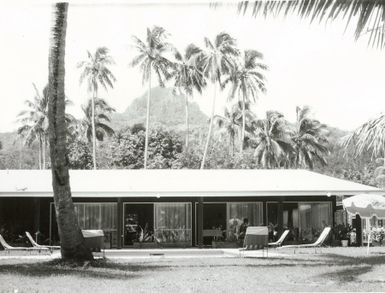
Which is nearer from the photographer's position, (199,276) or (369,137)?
(369,137)

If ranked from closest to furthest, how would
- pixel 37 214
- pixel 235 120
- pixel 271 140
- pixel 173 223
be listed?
pixel 37 214 → pixel 173 223 → pixel 271 140 → pixel 235 120

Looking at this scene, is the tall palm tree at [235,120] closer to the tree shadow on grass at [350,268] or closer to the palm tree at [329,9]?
the tree shadow on grass at [350,268]

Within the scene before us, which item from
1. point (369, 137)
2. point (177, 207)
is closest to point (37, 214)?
point (177, 207)

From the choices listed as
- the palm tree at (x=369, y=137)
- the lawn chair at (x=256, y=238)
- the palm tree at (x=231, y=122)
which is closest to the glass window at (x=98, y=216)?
the lawn chair at (x=256, y=238)

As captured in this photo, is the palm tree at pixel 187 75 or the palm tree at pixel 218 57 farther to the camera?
the palm tree at pixel 187 75

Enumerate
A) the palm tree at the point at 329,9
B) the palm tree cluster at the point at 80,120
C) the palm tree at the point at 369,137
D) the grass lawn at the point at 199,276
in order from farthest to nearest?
the palm tree cluster at the point at 80,120, the grass lawn at the point at 199,276, the palm tree at the point at 369,137, the palm tree at the point at 329,9

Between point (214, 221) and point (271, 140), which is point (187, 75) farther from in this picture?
point (214, 221)

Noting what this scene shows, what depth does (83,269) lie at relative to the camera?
497 inches

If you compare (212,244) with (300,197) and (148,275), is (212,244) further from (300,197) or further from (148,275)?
(148,275)

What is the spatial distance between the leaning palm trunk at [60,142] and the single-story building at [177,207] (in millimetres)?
7859

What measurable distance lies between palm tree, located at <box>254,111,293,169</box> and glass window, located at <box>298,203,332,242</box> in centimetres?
2602

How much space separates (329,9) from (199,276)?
6.83 meters

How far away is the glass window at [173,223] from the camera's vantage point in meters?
23.1

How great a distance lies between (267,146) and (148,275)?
130 feet
